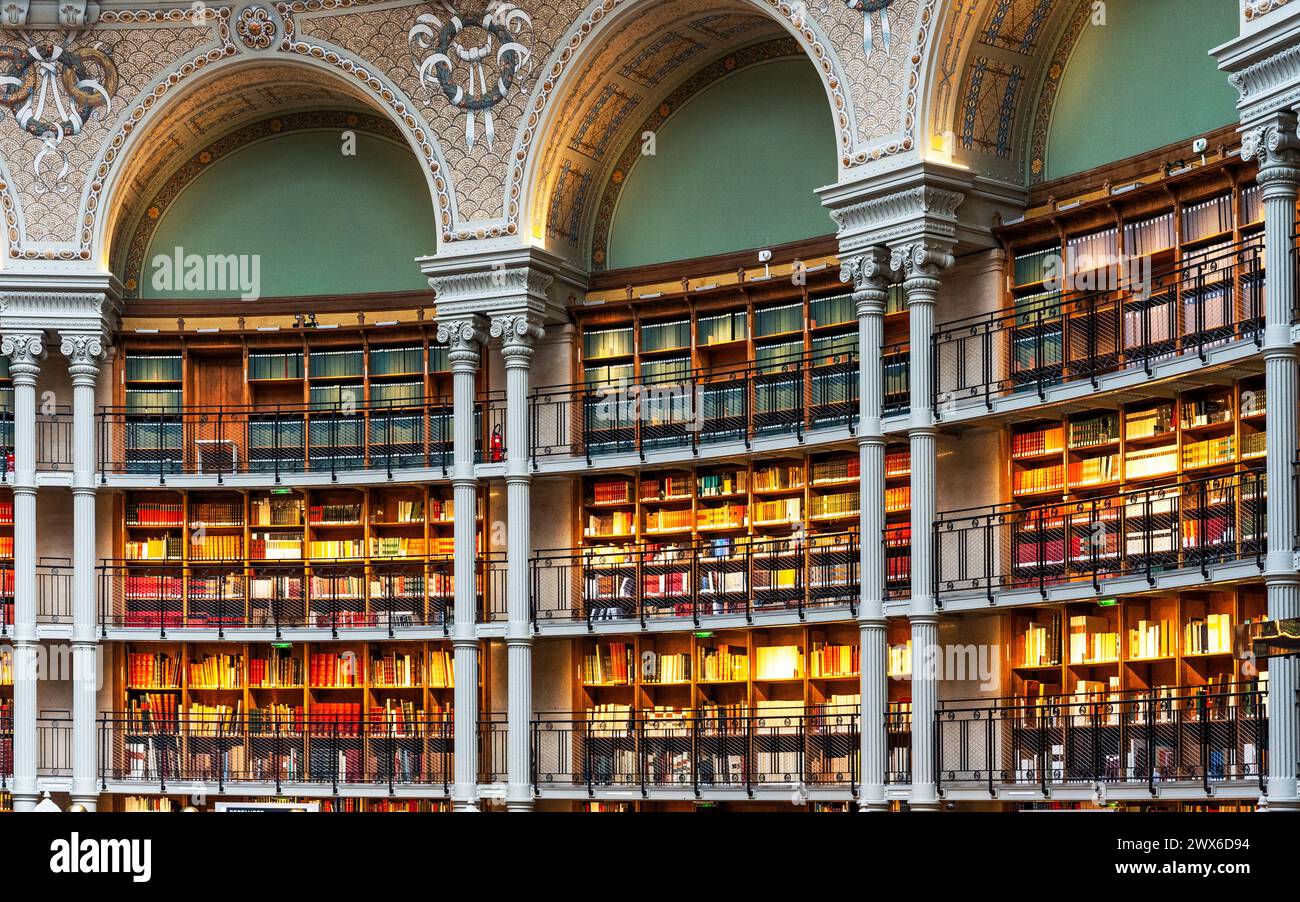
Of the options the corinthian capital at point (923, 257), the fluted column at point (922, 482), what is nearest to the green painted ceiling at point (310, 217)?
the corinthian capital at point (923, 257)

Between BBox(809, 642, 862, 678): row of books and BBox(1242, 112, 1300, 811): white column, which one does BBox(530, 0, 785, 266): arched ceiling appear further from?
BBox(1242, 112, 1300, 811): white column

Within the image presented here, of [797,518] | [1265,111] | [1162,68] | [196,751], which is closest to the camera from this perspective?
[1265,111]

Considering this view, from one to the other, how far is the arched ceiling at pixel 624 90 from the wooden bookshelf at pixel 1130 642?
5482mm

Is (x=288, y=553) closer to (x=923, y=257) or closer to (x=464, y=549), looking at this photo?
(x=464, y=549)

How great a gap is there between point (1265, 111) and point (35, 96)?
1134 cm

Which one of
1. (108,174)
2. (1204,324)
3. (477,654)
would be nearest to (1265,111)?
(1204,324)

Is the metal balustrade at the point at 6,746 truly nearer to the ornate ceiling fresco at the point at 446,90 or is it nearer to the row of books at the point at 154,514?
the row of books at the point at 154,514

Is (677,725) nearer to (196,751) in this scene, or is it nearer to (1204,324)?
(196,751)

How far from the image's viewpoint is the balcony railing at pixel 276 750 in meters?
16.5

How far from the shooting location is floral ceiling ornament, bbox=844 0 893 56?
14.0 metres

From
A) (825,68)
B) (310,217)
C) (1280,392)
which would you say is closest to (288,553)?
(310,217)

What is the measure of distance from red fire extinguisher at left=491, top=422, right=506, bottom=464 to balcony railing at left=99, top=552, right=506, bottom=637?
86 centimetres

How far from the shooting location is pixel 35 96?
56.6ft
